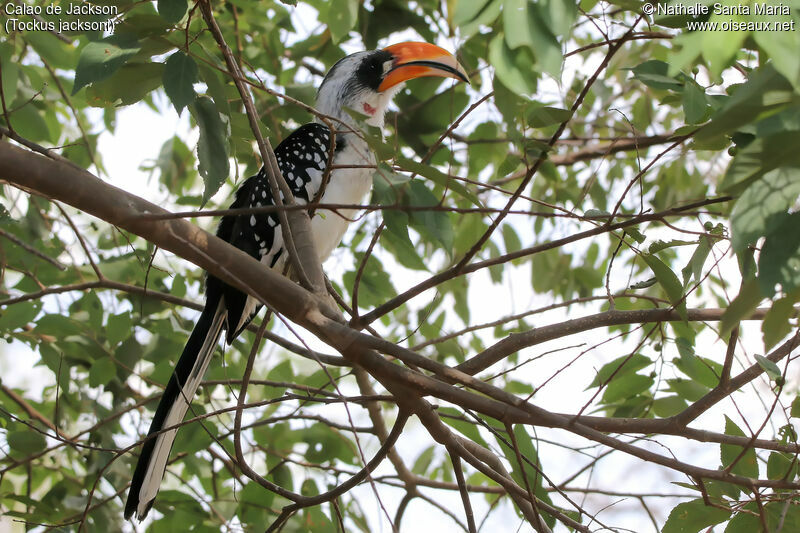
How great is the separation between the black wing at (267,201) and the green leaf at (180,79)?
82cm

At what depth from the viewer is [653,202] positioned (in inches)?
141

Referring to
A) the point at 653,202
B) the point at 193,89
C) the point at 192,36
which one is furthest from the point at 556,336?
the point at 653,202

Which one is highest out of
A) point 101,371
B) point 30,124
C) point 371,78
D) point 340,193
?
point 371,78

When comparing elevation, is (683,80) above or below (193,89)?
below

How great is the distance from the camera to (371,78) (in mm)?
3113

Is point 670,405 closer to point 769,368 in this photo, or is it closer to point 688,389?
point 688,389

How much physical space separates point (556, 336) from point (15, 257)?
1829 millimetres

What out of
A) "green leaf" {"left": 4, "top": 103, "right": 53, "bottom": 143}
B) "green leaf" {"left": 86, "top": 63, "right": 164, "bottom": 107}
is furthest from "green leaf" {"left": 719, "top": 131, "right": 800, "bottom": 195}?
"green leaf" {"left": 4, "top": 103, "right": 53, "bottom": 143}

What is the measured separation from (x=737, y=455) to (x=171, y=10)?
1.48m

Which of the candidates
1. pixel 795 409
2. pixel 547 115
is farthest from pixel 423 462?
pixel 547 115

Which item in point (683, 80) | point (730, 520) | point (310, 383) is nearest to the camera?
point (683, 80)

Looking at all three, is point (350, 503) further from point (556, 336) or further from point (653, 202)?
point (653, 202)

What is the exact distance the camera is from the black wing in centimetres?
234

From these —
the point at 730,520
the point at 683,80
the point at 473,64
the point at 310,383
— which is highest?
the point at 473,64
